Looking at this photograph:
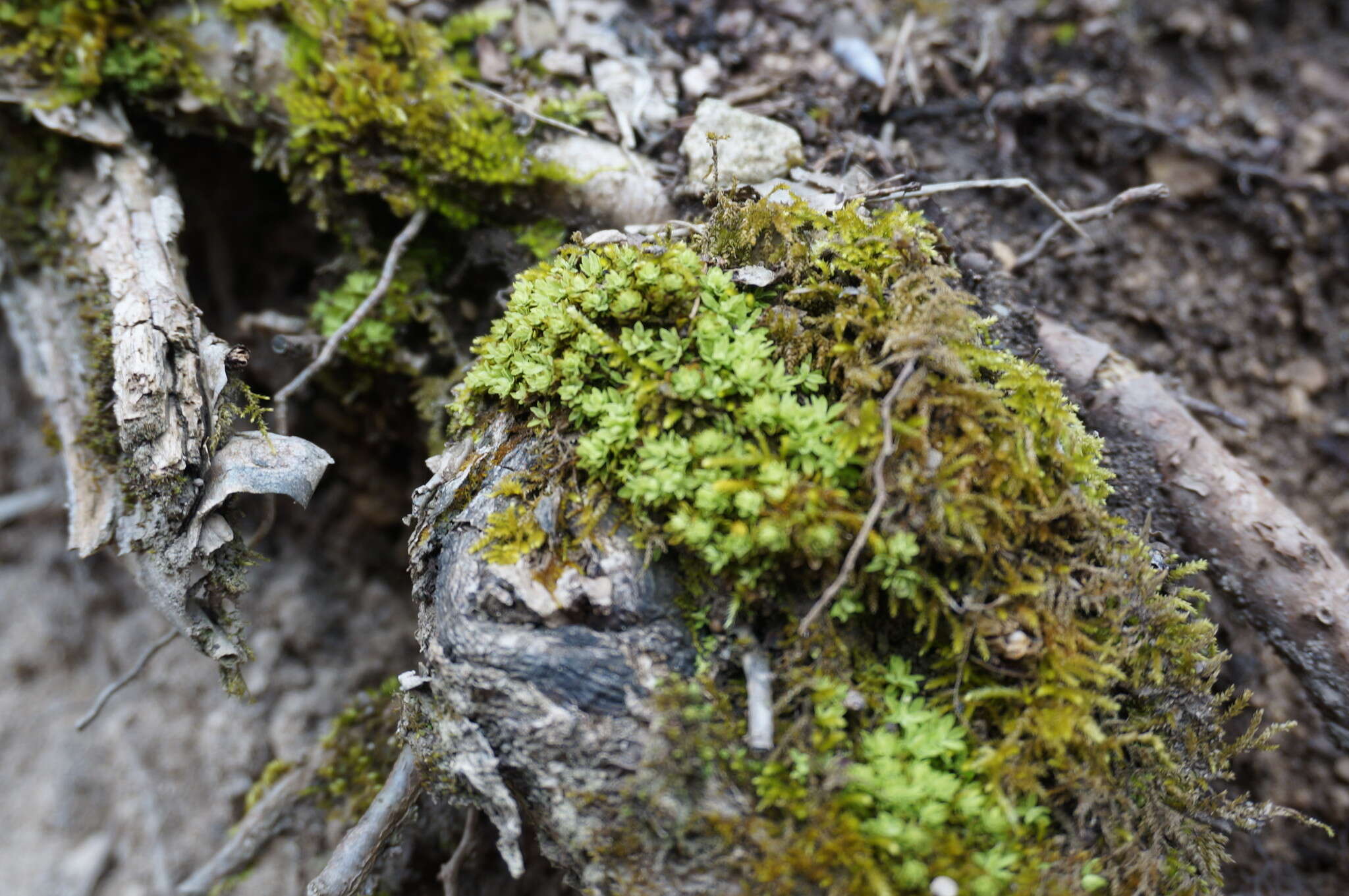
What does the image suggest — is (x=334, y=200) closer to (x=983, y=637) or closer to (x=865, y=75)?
(x=865, y=75)

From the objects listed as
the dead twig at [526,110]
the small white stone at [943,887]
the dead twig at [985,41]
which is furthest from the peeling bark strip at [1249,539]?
the dead twig at [526,110]

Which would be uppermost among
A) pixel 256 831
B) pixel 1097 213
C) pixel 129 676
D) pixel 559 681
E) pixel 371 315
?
pixel 1097 213

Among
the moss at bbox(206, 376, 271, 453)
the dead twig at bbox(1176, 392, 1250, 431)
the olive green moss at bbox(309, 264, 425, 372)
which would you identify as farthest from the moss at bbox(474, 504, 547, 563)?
the dead twig at bbox(1176, 392, 1250, 431)

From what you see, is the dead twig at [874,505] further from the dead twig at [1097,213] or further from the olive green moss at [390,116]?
the olive green moss at [390,116]

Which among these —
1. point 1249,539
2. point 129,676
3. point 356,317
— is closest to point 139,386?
point 356,317

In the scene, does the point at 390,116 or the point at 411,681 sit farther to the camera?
the point at 390,116

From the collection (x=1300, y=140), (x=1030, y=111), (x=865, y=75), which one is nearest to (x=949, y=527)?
(x=865, y=75)

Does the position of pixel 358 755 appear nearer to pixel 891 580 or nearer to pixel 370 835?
pixel 370 835
